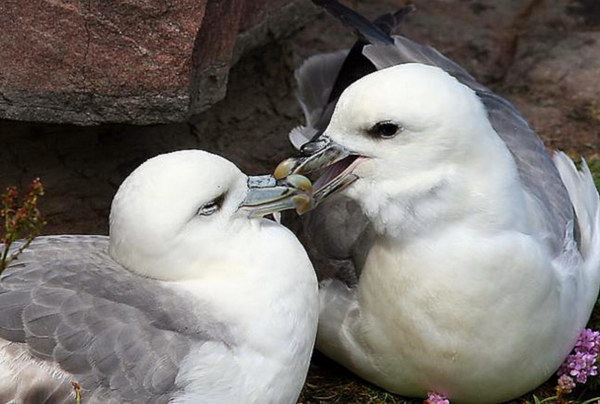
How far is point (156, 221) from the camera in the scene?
11.8 ft

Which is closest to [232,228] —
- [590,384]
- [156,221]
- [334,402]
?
[156,221]

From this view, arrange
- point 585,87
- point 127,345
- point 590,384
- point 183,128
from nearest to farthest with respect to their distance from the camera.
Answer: point 127,345 < point 590,384 < point 183,128 < point 585,87

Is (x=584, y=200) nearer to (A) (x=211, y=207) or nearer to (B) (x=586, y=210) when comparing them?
(B) (x=586, y=210)

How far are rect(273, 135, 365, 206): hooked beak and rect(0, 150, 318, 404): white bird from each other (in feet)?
0.19

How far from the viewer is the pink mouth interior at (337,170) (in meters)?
3.88

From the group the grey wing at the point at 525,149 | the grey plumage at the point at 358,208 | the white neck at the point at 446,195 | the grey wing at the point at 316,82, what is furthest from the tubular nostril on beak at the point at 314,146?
the grey wing at the point at 316,82

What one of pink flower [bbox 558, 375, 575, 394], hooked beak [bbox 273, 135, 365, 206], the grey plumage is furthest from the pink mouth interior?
pink flower [bbox 558, 375, 575, 394]

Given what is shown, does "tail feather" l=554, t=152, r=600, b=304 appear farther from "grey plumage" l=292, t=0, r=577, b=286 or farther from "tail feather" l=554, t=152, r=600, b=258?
"grey plumage" l=292, t=0, r=577, b=286

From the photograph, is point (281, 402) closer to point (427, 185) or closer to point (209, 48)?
point (427, 185)

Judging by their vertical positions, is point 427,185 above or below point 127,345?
above

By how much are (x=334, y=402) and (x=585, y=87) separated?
7.44 feet

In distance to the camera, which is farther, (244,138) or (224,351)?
(244,138)

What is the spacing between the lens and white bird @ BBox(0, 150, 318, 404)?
3.55 metres

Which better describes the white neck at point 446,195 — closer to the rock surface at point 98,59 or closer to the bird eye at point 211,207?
the bird eye at point 211,207
